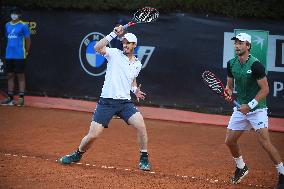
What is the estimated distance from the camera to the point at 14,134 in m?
11.4

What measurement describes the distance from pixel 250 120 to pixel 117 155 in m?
2.72

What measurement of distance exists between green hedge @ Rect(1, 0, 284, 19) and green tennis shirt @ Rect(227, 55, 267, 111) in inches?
235

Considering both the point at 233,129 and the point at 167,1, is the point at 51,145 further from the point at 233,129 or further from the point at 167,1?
the point at 167,1

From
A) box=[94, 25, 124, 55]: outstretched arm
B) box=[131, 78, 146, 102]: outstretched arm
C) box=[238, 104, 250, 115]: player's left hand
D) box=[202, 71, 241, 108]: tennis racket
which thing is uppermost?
box=[94, 25, 124, 55]: outstretched arm

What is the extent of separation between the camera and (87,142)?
8.80 m

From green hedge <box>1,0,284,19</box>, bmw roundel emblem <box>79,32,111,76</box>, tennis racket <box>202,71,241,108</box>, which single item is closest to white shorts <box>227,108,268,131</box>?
tennis racket <box>202,71,241,108</box>

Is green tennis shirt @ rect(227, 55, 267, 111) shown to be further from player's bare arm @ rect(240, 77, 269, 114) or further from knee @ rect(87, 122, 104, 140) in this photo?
knee @ rect(87, 122, 104, 140)

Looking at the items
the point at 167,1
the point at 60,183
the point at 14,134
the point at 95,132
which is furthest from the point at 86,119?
the point at 60,183

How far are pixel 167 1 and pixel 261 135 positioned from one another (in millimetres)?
7416

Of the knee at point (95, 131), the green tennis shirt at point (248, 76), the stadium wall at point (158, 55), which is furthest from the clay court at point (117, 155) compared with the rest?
the stadium wall at point (158, 55)

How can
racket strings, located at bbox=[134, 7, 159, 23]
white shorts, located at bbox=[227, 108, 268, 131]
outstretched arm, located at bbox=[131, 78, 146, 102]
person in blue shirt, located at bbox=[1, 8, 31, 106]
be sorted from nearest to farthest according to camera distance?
white shorts, located at bbox=[227, 108, 268, 131], outstretched arm, located at bbox=[131, 78, 146, 102], racket strings, located at bbox=[134, 7, 159, 23], person in blue shirt, located at bbox=[1, 8, 31, 106]

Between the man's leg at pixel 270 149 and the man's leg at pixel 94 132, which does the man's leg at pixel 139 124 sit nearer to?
the man's leg at pixel 94 132

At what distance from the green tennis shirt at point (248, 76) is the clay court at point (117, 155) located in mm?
1238

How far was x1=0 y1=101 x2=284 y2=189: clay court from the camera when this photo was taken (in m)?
8.08
